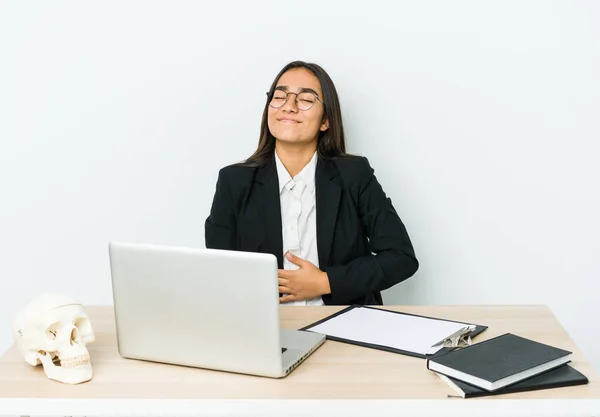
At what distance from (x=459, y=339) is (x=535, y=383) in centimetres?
28

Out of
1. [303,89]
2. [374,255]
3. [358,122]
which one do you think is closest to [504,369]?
[374,255]

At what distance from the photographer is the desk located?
1427 mm

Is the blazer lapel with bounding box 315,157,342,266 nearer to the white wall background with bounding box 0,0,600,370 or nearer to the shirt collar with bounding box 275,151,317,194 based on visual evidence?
the shirt collar with bounding box 275,151,317,194

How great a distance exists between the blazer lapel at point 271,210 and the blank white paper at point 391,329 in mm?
574

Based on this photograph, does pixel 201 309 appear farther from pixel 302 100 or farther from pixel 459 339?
pixel 302 100

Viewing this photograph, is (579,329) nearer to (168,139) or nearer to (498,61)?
(498,61)

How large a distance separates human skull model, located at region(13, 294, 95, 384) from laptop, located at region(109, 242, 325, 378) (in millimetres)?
97

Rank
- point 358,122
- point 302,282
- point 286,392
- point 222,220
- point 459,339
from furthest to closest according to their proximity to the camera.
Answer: point 358,122 → point 222,220 → point 302,282 → point 459,339 → point 286,392

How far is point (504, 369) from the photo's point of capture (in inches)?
58.8

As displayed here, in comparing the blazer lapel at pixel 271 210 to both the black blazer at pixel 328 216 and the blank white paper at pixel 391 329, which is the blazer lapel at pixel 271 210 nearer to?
the black blazer at pixel 328 216

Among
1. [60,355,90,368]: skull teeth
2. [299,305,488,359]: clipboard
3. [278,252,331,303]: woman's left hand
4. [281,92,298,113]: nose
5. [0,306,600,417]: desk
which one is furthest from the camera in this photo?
[281,92,298,113]: nose

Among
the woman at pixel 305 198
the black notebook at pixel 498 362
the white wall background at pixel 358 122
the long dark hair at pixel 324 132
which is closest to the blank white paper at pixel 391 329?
the black notebook at pixel 498 362

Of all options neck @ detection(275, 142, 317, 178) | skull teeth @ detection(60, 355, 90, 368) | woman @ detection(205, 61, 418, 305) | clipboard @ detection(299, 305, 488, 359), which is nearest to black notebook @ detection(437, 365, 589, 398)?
clipboard @ detection(299, 305, 488, 359)

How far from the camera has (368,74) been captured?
2.79 m
